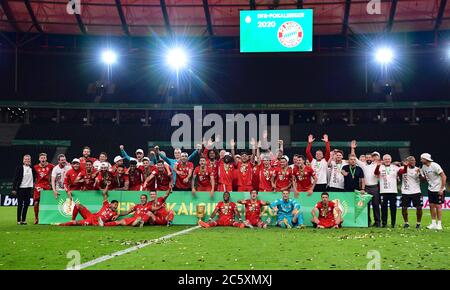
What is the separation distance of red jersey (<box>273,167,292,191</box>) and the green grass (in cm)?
215

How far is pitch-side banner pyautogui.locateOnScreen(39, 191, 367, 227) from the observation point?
46.5 ft

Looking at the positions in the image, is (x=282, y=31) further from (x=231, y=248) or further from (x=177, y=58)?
(x=231, y=248)

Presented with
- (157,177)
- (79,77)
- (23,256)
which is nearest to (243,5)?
(79,77)

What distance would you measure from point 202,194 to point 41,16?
24680 mm

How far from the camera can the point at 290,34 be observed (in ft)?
89.4

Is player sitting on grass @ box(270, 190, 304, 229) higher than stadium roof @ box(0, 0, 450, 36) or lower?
lower

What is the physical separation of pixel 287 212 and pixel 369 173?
8.72ft

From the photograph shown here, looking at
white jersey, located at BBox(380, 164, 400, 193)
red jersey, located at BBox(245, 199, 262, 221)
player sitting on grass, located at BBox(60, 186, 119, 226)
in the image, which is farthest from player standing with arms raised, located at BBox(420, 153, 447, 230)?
player sitting on grass, located at BBox(60, 186, 119, 226)

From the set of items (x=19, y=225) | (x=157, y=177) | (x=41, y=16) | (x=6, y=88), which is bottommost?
(x=19, y=225)

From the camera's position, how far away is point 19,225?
1409 centimetres

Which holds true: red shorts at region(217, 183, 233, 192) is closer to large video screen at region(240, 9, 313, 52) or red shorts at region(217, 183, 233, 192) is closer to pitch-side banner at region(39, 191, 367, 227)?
pitch-side banner at region(39, 191, 367, 227)

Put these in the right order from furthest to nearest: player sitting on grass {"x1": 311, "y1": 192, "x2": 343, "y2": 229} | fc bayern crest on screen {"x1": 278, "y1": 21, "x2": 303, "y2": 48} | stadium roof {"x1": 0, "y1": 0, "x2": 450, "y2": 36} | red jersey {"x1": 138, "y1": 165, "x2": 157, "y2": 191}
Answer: stadium roof {"x1": 0, "y1": 0, "x2": 450, "y2": 36} < fc bayern crest on screen {"x1": 278, "y1": 21, "x2": 303, "y2": 48} < red jersey {"x1": 138, "y1": 165, "x2": 157, "y2": 191} < player sitting on grass {"x1": 311, "y1": 192, "x2": 343, "y2": 229}

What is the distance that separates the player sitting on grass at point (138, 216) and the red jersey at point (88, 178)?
4.49 ft

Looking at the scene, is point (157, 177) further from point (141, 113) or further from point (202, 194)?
point (141, 113)
